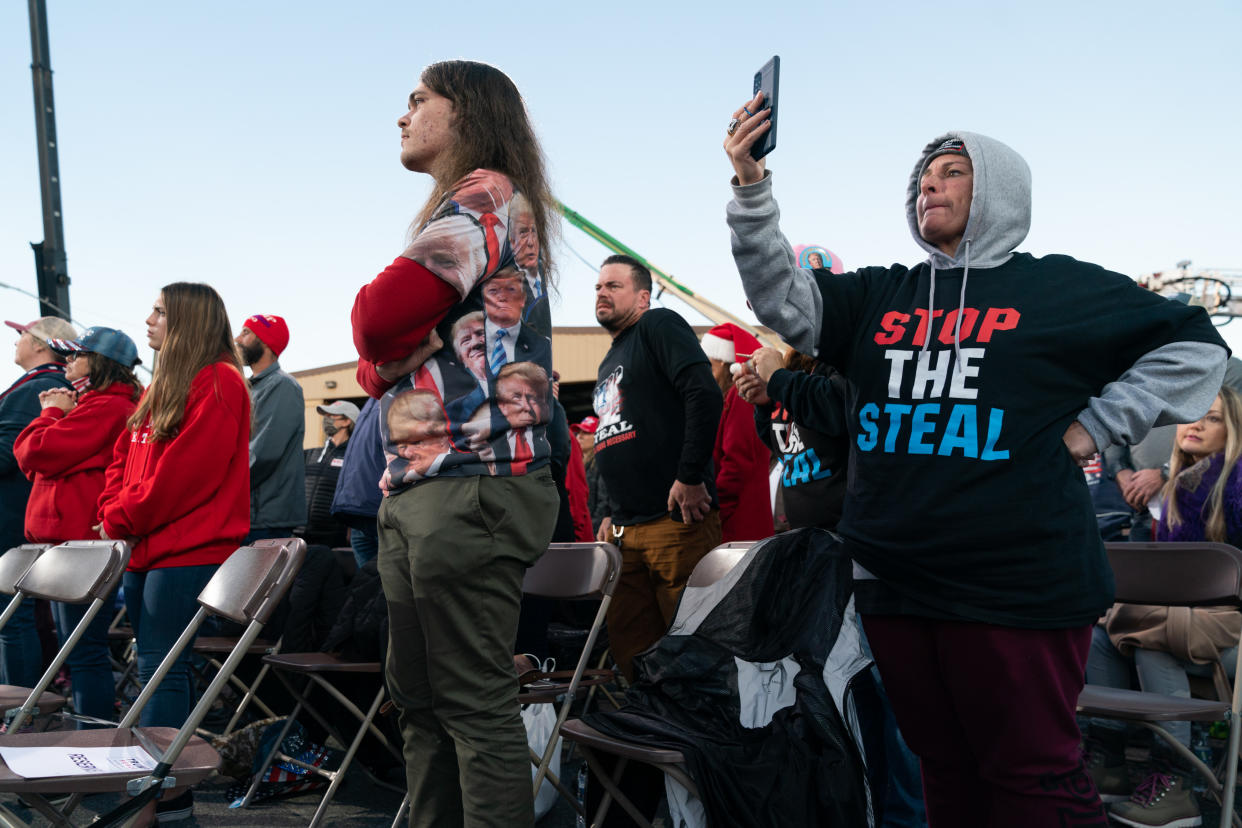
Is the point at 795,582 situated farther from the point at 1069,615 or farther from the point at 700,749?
the point at 1069,615

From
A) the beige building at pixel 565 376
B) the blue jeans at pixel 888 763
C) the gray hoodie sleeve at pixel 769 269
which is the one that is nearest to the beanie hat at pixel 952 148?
the gray hoodie sleeve at pixel 769 269

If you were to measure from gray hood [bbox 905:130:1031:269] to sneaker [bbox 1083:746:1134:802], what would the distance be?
2351 millimetres

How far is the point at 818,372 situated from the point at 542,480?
128 cm

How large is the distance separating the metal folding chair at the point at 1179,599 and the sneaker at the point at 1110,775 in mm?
627

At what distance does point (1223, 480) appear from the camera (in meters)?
3.44

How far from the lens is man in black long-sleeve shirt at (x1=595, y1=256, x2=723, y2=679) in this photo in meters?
3.16

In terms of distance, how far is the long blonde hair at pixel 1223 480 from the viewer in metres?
3.42

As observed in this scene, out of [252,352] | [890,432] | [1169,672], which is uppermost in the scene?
[252,352]

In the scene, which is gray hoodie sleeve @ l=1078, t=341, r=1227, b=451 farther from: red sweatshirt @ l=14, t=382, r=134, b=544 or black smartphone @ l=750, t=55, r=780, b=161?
red sweatshirt @ l=14, t=382, r=134, b=544

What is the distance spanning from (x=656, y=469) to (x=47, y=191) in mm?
5421

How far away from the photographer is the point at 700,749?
2041mm

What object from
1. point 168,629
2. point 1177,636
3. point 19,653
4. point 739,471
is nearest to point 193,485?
point 168,629

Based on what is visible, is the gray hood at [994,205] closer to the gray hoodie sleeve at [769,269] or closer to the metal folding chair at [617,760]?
the gray hoodie sleeve at [769,269]

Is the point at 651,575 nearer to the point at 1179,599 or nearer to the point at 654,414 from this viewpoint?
the point at 654,414
